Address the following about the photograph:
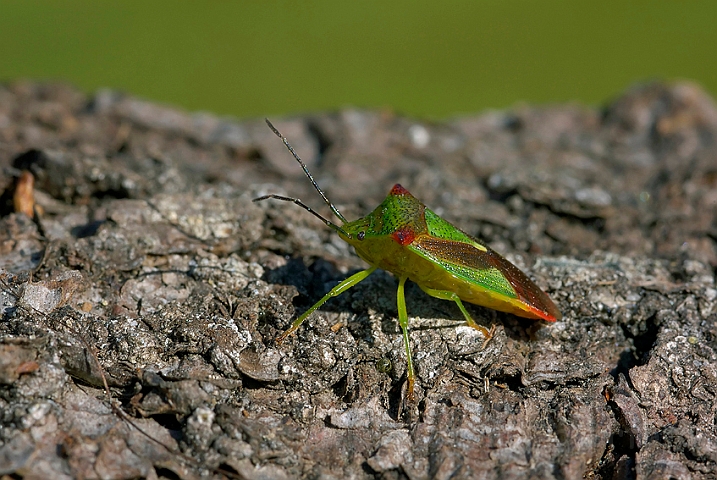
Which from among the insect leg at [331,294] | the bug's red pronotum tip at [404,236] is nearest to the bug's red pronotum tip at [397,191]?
the bug's red pronotum tip at [404,236]

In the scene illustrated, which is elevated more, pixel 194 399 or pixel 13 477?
pixel 194 399

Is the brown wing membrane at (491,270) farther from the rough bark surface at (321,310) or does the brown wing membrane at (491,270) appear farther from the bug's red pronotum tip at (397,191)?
the bug's red pronotum tip at (397,191)

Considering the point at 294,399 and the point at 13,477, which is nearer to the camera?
the point at 13,477

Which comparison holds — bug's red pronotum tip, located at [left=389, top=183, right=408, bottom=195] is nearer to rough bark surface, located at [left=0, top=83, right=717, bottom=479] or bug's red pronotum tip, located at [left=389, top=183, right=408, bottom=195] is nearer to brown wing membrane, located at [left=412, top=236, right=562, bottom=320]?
brown wing membrane, located at [left=412, top=236, right=562, bottom=320]

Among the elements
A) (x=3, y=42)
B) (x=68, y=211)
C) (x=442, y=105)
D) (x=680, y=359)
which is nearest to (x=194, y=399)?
(x=68, y=211)

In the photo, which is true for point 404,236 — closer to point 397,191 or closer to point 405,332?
point 397,191

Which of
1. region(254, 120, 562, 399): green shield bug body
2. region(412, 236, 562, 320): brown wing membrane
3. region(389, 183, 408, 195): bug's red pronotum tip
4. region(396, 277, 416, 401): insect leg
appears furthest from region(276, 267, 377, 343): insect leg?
region(389, 183, 408, 195): bug's red pronotum tip

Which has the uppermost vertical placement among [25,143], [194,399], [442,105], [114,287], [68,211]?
[442,105]

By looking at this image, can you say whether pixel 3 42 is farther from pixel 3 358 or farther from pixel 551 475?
pixel 551 475

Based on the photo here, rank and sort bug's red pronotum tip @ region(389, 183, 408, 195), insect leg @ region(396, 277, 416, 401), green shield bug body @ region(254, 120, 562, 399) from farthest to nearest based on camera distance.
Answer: bug's red pronotum tip @ region(389, 183, 408, 195)
green shield bug body @ region(254, 120, 562, 399)
insect leg @ region(396, 277, 416, 401)
